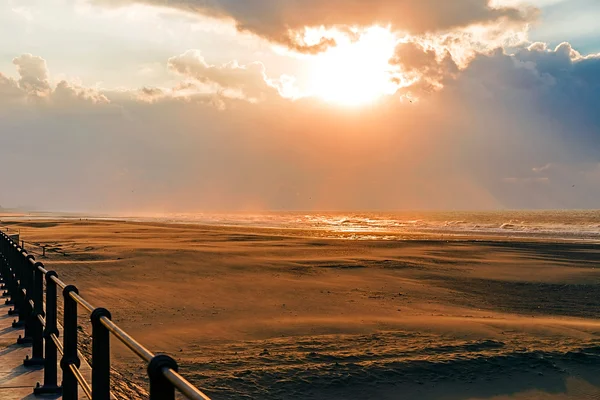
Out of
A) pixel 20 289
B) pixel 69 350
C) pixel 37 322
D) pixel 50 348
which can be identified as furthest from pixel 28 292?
pixel 69 350

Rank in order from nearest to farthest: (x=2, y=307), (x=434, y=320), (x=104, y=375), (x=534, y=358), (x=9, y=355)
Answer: (x=104, y=375), (x=9, y=355), (x=534, y=358), (x=2, y=307), (x=434, y=320)

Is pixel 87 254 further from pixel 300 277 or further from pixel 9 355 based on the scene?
pixel 9 355

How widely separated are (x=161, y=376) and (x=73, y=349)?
2.86 m

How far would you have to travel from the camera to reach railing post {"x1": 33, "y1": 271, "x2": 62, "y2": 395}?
5375mm

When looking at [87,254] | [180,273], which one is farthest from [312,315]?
[87,254]

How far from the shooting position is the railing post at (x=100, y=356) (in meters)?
3.55

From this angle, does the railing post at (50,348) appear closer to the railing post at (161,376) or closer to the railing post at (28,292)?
the railing post at (28,292)

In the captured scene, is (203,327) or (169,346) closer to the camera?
(169,346)

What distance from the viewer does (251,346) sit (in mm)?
9789

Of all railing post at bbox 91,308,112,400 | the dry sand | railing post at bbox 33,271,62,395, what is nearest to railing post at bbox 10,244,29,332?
the dry sand

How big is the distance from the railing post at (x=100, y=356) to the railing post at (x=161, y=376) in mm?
1335

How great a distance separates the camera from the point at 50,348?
5406 mm

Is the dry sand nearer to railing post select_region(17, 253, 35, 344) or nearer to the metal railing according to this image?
railing post select_region(17, 253, 35, 344)

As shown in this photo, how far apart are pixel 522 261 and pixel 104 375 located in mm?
25411
